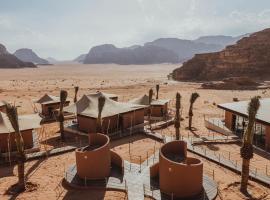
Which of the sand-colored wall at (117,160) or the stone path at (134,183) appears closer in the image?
the stone path at (134,183)

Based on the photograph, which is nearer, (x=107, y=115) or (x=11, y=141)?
(x=11, y=141)

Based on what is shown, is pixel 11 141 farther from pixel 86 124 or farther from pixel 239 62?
pixel 239 62

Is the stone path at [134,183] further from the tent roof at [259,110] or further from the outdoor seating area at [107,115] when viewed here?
the tent roof at [259,110]

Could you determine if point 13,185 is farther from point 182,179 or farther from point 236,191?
point 236,191

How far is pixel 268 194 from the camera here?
16.4 meters

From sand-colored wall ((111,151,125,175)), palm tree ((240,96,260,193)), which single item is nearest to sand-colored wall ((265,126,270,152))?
palm tree ((240,96,260,193))

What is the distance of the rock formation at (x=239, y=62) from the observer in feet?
284

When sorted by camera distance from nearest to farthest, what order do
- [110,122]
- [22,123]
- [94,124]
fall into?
[22,123] → [94,124] → [110,122]

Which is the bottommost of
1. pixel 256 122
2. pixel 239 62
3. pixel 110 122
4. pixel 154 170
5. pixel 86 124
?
pixel 154 170

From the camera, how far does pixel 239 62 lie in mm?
88625

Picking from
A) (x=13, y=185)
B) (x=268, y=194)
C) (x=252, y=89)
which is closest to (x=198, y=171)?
(x=268, y=194)

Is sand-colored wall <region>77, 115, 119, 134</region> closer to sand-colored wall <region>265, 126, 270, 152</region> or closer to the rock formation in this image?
sand-colored wall <region>265, 126, 270, 152</region>

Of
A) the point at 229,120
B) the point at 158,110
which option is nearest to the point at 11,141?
the point at 158,110

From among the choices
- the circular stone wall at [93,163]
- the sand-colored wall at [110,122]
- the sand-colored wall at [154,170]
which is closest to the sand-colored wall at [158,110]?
the sand-colored wall at [110,122]
